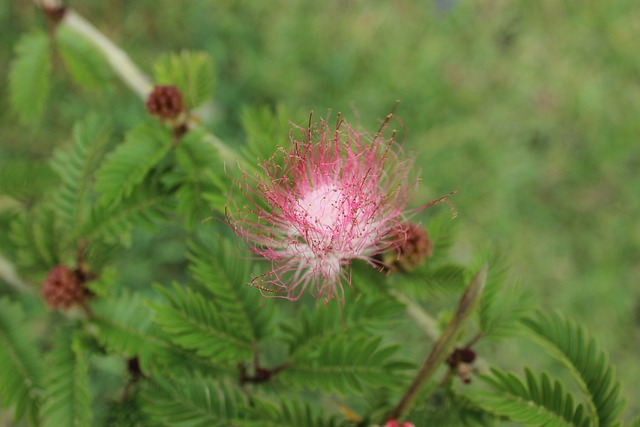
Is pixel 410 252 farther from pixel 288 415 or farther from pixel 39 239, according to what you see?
pixel 39 239

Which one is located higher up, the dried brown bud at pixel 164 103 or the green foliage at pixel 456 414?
the dried brown bud at pixel 164 103

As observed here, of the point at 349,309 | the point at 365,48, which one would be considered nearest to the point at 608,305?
the point at 365,48

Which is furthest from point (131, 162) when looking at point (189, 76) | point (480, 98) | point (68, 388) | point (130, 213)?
point (480, 98)

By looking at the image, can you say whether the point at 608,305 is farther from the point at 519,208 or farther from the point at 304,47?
the point at 304,47

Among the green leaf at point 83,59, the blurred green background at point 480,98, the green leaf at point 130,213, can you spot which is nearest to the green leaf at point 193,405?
the green leaf at point 130,213

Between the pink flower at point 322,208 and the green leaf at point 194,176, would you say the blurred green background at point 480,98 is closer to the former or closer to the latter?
the green leaf at point 194,176
